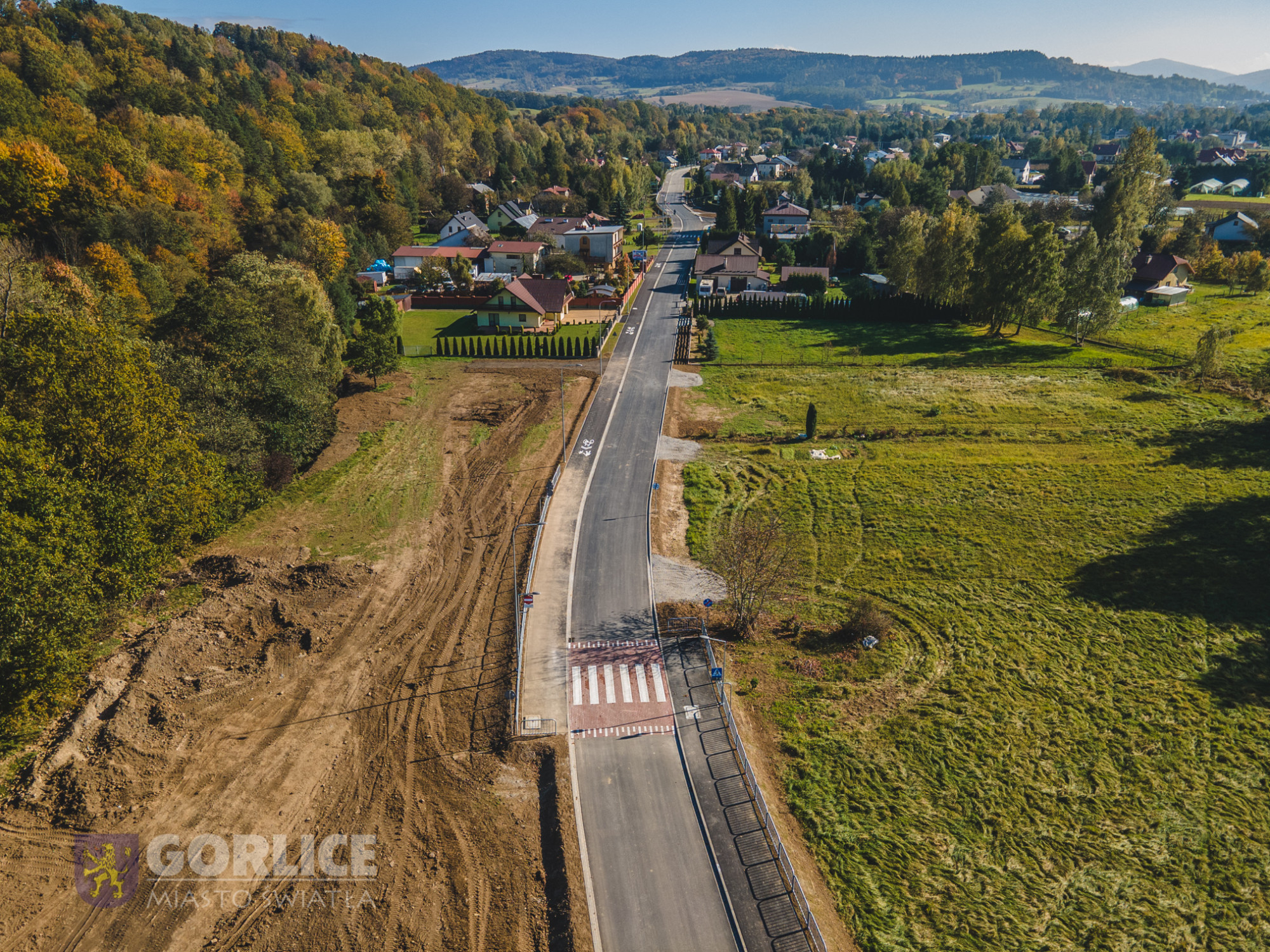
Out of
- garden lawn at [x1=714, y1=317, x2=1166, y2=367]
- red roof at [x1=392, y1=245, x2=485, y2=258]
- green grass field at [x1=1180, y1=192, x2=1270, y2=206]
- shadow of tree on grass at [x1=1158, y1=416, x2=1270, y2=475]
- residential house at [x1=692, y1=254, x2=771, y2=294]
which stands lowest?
shadow of tree on grass at [x1=1158, y1=416, x2=1270, y2=475]

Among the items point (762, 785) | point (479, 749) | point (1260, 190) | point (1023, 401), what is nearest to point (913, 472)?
point (1023, 401)

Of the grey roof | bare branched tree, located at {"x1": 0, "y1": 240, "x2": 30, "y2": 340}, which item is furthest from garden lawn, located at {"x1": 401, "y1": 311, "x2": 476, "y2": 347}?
the grey roof

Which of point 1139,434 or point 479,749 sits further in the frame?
point 1139,434

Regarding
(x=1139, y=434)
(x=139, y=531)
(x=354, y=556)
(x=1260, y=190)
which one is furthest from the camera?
(x=1260, y=190)

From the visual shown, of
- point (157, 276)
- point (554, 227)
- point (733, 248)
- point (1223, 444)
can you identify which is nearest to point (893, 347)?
point (1223, 444)

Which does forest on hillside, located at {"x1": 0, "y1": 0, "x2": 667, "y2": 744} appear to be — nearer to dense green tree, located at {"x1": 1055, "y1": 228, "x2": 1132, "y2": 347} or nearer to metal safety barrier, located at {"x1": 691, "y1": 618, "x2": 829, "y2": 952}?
metal safety barrier, located at {"x1": 691, "y1": 618, "x2": 829, "y2": 952}

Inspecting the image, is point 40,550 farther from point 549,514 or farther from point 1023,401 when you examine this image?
point 1023,401

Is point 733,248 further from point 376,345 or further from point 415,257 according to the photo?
point 376,345
